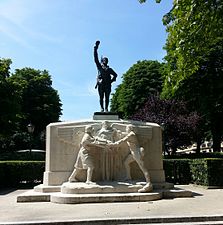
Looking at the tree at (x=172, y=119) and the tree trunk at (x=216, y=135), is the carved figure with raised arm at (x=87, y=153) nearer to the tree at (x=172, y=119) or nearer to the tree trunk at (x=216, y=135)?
the tree at (x=172, y=119)

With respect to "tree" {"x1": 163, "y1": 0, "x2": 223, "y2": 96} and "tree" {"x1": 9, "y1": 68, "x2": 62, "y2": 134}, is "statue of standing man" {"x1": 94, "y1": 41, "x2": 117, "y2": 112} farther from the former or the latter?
"tree" {"x1": 9, "y1": 68, "x2": 62, "y2": 134}

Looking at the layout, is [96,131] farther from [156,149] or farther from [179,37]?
[179,37]

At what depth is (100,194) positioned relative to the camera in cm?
1134

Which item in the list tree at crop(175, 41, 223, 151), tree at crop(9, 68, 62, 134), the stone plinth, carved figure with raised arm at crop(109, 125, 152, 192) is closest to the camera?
carved figure with raised arm at crop(109, 125, 152, 192)

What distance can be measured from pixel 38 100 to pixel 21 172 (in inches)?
1125

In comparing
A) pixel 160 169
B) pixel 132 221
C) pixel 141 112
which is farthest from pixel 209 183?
pixel 141 112

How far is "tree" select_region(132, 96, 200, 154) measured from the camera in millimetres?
28438

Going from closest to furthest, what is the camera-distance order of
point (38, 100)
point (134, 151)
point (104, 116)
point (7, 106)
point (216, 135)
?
point (134, 151), point (104, 116), point (7, 106), point (216, 135), point (38, 100)

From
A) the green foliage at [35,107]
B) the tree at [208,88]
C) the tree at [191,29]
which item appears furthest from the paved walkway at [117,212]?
the green foliage at [35,107]

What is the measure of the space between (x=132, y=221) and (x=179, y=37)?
4.90 meters

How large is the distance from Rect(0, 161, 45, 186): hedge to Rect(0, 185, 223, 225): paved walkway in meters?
7.57

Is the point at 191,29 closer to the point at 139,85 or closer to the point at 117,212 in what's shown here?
the point at 117,212

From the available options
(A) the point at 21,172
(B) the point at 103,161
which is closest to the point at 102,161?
(B) the point at 103,161

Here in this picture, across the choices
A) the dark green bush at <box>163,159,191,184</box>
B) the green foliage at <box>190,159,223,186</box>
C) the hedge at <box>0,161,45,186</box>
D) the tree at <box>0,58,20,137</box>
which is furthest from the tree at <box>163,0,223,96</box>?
the tree at <box>0,58,20,137</box>
